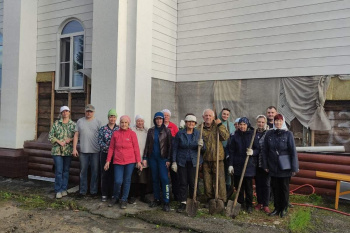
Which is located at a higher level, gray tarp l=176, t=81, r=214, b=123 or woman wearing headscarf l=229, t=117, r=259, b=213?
gray tarp l=176, t=81, r=214, b=123

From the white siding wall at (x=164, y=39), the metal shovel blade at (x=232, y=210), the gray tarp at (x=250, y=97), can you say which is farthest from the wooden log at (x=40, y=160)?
the metal shovel blade at (x=232, y=210)

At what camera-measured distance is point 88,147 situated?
20.9ft

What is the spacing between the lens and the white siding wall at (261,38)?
6711mm

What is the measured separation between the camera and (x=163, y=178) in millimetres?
5742

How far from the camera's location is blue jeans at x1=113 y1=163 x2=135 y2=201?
230 inches

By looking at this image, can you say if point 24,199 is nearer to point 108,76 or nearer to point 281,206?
point 108,76

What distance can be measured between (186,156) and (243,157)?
935 millimetres

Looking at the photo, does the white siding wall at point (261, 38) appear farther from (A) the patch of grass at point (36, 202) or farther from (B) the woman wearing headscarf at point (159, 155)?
(A) the patch of grass at point (36, 202)

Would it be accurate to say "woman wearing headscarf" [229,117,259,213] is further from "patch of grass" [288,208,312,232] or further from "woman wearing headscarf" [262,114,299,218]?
"patch of grass" [288,208,312,232]

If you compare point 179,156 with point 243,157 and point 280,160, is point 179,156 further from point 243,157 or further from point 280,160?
point 280,160

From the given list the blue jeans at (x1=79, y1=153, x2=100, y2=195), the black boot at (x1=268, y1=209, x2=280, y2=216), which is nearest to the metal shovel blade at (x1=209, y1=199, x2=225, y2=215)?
the black boot at (x1=268, y1=209, x2=280, y2=216)

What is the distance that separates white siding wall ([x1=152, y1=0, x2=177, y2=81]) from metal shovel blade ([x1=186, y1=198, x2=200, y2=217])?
350 cm

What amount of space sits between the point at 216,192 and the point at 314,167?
236 cm

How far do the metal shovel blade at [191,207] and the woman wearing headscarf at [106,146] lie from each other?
1517 millimetres
